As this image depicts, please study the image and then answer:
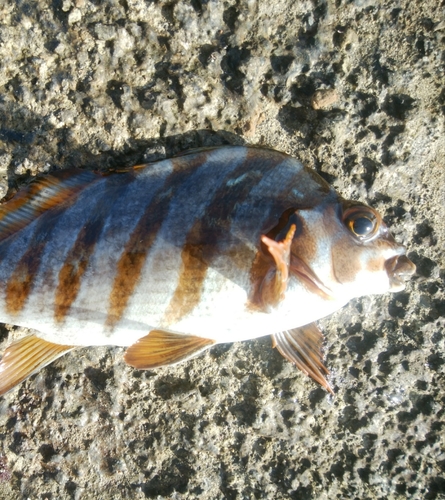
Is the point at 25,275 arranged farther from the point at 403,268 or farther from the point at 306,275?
the point at 403,268

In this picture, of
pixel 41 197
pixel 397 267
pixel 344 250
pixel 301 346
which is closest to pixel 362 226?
pixel 344 250

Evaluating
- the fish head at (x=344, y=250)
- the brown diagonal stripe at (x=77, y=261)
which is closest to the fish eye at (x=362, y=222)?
the fish head at (x=344, y=250)

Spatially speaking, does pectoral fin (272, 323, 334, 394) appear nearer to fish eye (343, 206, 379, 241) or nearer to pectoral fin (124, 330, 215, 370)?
pectoral fin (124, 330, 215, 370)

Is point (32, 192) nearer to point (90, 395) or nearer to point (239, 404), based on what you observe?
point (90, 395)

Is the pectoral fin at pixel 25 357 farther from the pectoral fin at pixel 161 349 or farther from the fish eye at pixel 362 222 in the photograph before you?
the fish eye at pixel 362 222

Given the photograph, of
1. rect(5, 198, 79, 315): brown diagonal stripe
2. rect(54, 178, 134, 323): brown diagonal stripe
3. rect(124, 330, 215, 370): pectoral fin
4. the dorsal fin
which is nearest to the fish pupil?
rect(124, 330, 215, 370): pectoral fin

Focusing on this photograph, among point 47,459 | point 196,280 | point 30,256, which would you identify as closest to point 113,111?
point 30,256

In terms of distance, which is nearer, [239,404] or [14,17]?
[14,17]
